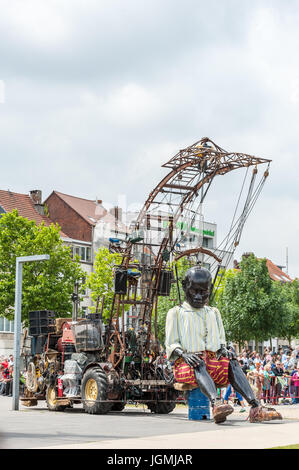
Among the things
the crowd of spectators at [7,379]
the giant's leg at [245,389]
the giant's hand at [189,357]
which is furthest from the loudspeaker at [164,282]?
the crowd of spectators at [7,379]

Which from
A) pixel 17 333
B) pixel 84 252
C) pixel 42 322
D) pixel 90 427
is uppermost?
pixel 84 252

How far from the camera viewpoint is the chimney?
70256 mm

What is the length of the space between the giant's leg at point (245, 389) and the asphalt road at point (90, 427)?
0.19 metres

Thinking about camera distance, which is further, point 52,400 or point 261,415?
point 52,400

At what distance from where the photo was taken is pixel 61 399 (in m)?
23.3

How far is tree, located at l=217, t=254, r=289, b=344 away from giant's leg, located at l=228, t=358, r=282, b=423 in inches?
1800

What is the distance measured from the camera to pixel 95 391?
72.1 ft

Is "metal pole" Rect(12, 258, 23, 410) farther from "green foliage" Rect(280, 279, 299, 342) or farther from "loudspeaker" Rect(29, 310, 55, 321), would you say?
"green foliage" Rect(280, 279, 299, 342)

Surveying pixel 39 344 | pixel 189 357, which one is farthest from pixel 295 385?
pixel 189 357

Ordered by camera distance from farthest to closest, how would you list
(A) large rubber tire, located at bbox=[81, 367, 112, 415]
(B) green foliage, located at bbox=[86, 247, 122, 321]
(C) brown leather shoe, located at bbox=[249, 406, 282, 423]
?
(B) green foliage, located at bbox=[86, 247, 122, 321], (A) large rubber tire, located at bbox=[81, 367, 112, 415], (C) brown leather shoe, located at bbox=[249, 406, 282, 423]

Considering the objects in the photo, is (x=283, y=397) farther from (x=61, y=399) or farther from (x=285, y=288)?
(x=285, y=288)

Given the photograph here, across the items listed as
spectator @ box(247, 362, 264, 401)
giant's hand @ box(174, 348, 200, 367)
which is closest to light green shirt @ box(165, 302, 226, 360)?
giant's hand @ box(174, 348, 200, 367)

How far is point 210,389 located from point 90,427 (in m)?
4.16

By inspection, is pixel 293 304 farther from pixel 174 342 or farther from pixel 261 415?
pixel 174 342
